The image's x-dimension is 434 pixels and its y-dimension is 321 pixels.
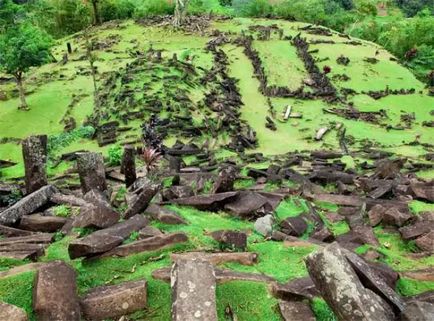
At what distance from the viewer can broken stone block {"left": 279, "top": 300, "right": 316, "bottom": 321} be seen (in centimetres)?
429

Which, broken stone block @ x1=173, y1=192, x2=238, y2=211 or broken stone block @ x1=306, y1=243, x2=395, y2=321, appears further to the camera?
broken stone block @ x1=173, y1=192, x2=238, y2=211

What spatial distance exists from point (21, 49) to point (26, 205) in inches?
561

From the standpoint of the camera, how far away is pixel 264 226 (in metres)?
7.21

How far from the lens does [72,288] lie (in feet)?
14.0

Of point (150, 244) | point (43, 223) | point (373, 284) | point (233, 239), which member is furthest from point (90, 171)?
point (373, 284)

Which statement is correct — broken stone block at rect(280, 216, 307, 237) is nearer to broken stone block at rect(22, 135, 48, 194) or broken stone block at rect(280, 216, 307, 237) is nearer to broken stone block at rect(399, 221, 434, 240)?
broken stone block at rect(399, 221, 434, 240)

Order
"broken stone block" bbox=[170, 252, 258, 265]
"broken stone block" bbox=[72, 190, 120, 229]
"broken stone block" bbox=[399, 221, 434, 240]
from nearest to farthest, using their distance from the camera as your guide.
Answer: "broken stone block" bbox=[170, 252, 258, 265]
"broken stone block" bbox=[72, 190, 120, 229]
"broken stone block" bbox=[399, 221, 434, 240]

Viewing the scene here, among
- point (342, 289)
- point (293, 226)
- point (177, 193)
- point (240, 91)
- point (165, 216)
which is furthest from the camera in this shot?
point (240, 91)

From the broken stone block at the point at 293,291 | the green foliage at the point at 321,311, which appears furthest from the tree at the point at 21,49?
the green foliage at the point at 321,311

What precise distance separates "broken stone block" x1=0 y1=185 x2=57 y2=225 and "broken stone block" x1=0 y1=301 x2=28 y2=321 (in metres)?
3.72

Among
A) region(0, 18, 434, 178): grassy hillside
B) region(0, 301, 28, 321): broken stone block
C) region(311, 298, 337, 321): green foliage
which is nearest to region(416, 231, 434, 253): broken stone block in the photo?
region(311, 298, 337, 321): green foliage

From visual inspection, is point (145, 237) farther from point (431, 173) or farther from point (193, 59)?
point (193, 59)

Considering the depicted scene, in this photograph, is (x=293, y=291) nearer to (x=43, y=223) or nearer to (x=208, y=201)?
(x=208, y=201)

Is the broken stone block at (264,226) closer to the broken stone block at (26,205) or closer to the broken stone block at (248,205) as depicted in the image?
the broken stone block at (248,205)
